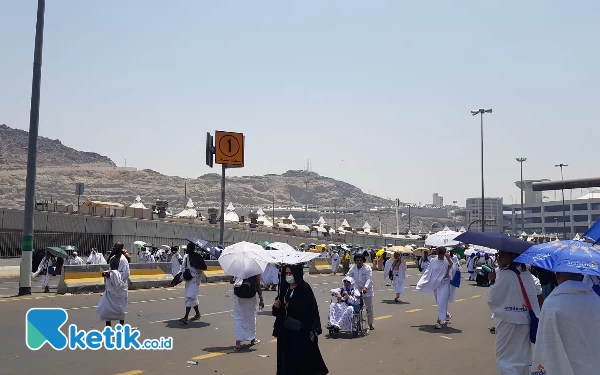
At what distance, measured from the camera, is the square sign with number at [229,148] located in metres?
23.1

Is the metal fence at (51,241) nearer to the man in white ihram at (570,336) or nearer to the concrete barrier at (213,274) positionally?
the concrete barrier at (213,274)

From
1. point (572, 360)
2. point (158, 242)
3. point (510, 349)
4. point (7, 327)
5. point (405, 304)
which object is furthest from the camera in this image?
point (158, 242)

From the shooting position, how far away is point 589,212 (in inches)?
4978

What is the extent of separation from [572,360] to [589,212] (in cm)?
13530

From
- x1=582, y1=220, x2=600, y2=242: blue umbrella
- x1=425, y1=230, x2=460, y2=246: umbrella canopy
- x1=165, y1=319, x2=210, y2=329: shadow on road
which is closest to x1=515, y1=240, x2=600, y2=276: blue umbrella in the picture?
x1=582, y1=220, x2=600, y2=242: blue umbrella

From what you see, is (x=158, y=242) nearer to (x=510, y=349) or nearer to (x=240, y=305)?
(x=240, y=305)

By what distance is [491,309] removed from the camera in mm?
6809

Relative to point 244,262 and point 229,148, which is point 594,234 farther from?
point 229,148

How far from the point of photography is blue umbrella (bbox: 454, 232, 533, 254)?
271 inches

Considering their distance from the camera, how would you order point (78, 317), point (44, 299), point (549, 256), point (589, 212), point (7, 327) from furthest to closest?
point (589, 212)
point (44, 299)
point (78, 317)
point (7, 327)
point (549, 256)

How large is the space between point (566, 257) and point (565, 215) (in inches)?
5384

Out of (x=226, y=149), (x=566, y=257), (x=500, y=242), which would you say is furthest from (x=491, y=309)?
(x=226, y=149)

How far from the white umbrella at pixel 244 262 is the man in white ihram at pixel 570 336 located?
5999 millimetres

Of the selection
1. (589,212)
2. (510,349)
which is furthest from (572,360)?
(589,212)
